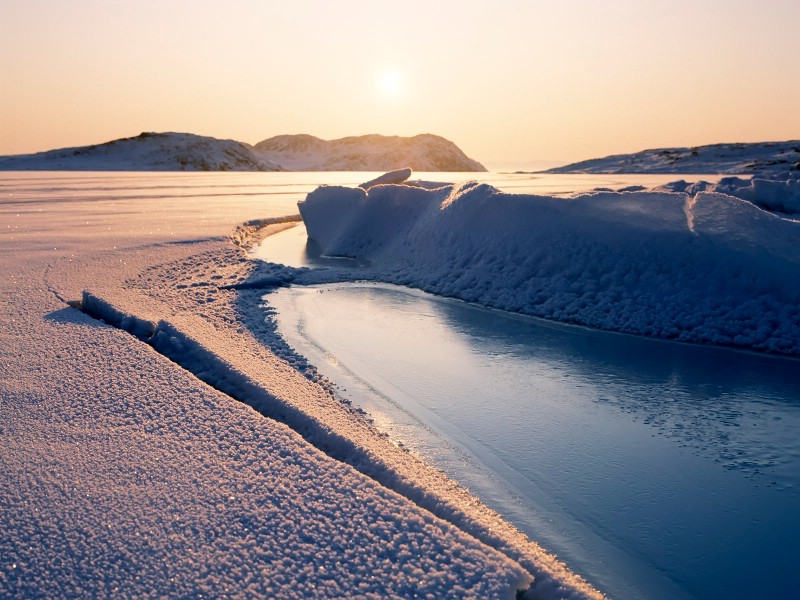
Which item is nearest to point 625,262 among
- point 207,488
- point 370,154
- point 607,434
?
point 607,434

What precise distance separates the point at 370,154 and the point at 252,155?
2147 inches

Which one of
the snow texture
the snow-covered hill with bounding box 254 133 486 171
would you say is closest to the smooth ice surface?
the snow texture

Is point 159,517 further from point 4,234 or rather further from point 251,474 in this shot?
point 4,234

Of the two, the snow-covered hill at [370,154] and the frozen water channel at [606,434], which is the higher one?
the snow-covered hill at [370,154]

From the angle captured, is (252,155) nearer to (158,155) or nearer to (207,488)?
(158,155)

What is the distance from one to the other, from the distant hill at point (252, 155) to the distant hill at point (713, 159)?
195 ft

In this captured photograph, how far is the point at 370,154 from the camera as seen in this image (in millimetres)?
153500

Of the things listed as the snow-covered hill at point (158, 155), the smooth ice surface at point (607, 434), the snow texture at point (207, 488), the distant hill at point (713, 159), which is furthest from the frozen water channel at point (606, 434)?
the snow-covered hill at point (158, 155)

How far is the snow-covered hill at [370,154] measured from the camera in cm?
14475

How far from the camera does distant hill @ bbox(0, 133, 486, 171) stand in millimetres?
79450

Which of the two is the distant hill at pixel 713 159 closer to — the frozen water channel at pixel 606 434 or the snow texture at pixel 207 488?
the frozen water channel at pixel 606 434

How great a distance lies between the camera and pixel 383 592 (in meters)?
1.55

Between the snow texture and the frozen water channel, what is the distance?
260 mm

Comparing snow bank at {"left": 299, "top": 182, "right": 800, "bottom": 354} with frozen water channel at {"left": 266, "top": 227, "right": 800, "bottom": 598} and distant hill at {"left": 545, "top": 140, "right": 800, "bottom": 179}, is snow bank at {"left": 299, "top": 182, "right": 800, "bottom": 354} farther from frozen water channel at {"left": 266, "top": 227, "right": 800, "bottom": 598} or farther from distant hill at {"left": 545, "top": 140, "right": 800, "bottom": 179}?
distant hill at {"left": 545, "top": 140, "right": 800, "bottom": 179}
